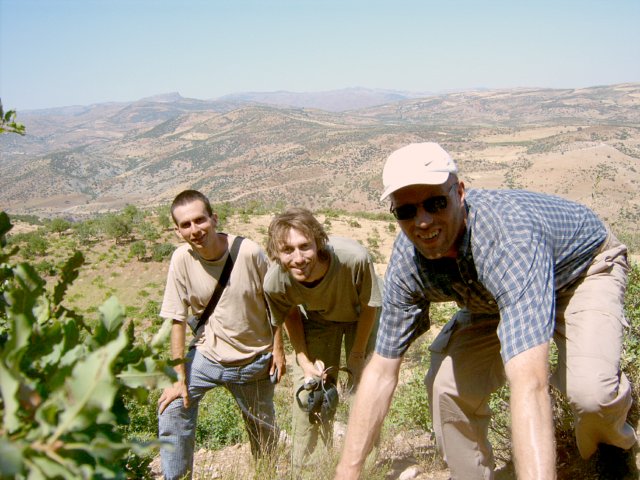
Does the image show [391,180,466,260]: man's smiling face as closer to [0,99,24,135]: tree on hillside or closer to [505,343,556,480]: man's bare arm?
[505,343,556,480]: man's bare arm

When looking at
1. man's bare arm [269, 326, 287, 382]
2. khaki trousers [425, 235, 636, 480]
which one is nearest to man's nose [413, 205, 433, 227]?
khaki trousers [425, 235, 636, 480]

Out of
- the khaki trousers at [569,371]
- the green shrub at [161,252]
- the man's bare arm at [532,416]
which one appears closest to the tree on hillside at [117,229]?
the green shrub at [161,252]

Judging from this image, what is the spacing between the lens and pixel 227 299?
3.08m

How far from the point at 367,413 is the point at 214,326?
131 centimetres

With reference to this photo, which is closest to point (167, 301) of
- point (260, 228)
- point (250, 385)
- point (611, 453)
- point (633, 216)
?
point (250, 385)

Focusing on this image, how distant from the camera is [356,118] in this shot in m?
157

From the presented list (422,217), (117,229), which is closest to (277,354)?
(422,217)

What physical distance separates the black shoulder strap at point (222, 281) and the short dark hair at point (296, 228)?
0.32m

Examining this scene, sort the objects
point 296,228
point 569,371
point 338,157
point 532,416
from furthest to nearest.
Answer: point 338,157 → point 296,228 → point 569,371 → point 532,416

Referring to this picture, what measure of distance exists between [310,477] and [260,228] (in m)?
21.7

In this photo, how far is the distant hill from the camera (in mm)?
59094

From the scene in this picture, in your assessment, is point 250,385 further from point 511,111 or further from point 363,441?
point 511,111

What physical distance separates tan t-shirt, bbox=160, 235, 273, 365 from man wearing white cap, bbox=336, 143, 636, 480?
109 centimetres

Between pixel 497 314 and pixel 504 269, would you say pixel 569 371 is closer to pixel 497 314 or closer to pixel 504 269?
pixel 497 314
